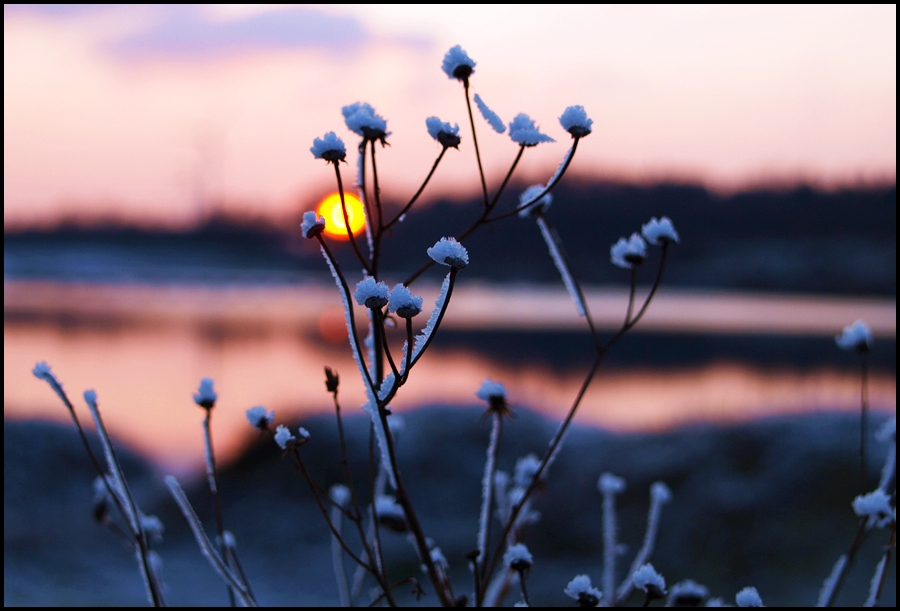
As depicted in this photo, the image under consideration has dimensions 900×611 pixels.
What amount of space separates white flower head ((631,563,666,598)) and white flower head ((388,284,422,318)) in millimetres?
738

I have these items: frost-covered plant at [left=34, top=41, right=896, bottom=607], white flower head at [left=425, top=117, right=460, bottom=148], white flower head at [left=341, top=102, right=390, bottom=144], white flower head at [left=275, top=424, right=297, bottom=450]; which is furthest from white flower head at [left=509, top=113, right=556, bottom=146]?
white flower head at [left=275, top=424, right=297, bottom=450]

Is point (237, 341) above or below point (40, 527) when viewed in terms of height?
above

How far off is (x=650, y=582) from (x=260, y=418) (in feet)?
2.72

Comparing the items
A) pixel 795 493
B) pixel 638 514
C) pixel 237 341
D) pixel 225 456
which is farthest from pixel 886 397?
pixel 237 341

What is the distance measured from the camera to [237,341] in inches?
1024

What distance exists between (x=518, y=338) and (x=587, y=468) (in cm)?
1999

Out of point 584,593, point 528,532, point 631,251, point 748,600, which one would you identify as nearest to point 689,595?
point 748,600

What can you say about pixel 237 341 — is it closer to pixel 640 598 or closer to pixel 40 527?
pixel 40 527

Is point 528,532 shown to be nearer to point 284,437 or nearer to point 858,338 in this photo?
point 858,338

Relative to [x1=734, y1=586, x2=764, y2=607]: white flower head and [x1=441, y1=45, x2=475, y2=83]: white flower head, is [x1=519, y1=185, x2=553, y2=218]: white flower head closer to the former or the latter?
[x1=441, y1=45, x2=475, y2=83]: white flower head

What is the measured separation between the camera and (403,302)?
106 centimetres

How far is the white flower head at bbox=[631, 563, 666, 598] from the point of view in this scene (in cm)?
139

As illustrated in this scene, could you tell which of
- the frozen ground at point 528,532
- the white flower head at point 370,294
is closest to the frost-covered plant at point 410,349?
the white flower head at point 370,294

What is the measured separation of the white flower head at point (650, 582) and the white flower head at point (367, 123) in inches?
37.7
